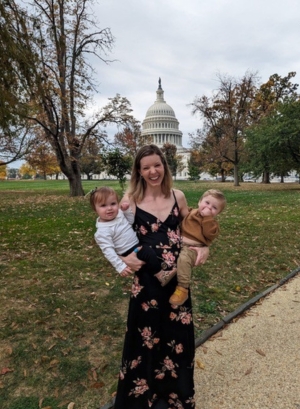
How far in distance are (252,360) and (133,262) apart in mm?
2041

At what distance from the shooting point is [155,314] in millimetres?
2076

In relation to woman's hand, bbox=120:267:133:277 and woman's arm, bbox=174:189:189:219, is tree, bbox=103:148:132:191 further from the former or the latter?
woman's hand, bbox=120:267:133:277

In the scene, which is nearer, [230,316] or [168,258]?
[168,258]

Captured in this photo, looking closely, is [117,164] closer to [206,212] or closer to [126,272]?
[206,212]

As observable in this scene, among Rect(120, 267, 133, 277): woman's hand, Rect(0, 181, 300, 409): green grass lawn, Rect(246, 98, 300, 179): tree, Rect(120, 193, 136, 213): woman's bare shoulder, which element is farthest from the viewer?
Rect(246, 98, 300, 179): tree

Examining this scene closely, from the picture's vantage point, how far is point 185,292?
6.52 ft

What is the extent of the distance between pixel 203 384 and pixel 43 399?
142cm

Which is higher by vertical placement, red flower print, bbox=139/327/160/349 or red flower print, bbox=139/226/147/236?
red flower print, bbox=139/226/147/236

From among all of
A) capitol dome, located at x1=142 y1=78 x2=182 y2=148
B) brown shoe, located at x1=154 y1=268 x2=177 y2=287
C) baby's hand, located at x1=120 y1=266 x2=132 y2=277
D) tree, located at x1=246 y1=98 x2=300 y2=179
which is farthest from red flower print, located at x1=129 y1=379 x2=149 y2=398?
capitol dome, located at x1=142 y1=78 x2=182 y2=148

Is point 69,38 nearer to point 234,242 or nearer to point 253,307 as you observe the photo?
point 234,242

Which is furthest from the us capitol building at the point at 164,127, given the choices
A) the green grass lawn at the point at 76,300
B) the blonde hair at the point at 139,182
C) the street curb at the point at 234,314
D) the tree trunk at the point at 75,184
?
the blonde hair at the point at 139,182

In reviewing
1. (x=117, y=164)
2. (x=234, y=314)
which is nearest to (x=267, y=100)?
(x=117, y=164)

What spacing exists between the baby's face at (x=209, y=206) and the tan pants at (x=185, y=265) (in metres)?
0.28

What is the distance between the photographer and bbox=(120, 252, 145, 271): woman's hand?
1944mm
